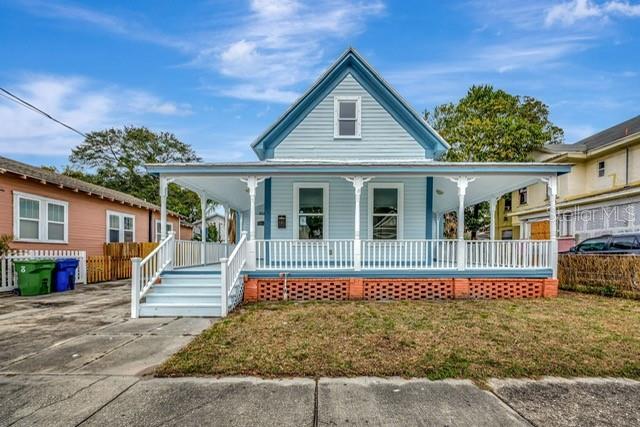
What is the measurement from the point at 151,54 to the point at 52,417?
22.8 metres

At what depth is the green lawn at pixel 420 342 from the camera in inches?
164

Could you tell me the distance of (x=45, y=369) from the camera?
429 centimetres

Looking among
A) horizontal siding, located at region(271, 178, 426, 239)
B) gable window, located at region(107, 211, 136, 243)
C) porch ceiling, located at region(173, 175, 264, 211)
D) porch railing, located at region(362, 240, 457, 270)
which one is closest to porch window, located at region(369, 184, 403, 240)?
horizontal siding, located at region(271, 178, 426, 239)

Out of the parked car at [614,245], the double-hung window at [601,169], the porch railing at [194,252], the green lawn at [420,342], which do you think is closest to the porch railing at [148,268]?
the porch railing at [194,252]

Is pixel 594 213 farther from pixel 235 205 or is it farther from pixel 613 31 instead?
pixel 235 205

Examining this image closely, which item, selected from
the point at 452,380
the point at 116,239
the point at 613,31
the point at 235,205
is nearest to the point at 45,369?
the point at 452,380

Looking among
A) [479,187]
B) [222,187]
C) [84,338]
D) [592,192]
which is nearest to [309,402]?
[84,338]

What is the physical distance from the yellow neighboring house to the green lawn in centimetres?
1058

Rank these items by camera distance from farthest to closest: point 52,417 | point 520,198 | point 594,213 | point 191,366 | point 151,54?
point 520,198 → point 151,54 → point 594,213 → point 191,366 → point 52,417

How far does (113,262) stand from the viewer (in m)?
14.9

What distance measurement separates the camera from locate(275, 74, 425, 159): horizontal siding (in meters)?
11.6

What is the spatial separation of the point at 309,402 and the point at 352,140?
9.40 meters

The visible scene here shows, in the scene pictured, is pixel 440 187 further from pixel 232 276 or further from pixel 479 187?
pixel 232 276

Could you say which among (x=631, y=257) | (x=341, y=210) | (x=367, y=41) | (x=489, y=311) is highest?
(x=367, y=41)
